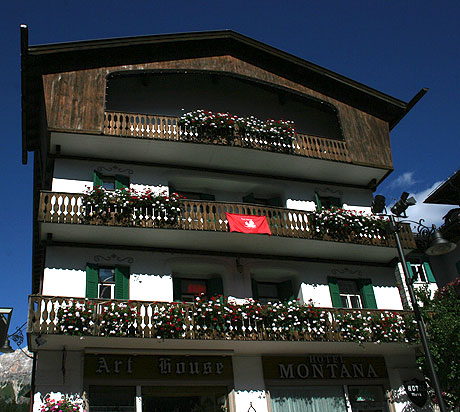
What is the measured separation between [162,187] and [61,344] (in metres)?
7.25

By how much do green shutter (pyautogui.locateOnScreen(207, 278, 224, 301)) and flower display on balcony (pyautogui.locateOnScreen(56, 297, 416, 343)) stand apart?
29 centimetres

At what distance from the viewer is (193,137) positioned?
70.5 feet

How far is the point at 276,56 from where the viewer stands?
81.5 feet

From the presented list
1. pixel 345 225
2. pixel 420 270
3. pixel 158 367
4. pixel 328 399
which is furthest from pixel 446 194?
pixel 158 367

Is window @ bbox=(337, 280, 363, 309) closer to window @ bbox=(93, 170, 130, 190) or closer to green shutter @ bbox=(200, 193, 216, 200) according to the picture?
green shutter @ bbox=(200, 193, 216, 200)

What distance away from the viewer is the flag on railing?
64.9ft

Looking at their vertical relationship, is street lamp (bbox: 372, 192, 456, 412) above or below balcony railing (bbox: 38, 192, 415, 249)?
below

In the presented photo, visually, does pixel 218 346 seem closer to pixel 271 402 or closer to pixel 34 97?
pixel 271 402

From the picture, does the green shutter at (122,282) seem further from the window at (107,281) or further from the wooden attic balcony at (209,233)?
the wooden attic balcony at (209,233)

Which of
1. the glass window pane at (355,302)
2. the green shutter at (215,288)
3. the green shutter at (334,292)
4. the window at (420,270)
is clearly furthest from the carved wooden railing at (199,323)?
the window at (420,270)

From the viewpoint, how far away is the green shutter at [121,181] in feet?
67.8

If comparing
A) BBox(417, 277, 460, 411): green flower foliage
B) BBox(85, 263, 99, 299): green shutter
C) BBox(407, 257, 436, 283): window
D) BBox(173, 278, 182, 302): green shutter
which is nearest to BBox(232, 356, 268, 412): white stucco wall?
BBox(173, 278, 182, 302): green shutter

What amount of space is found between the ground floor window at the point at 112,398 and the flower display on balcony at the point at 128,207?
5.31 meters

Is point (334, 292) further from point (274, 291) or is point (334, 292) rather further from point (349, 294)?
point (274, 291)
